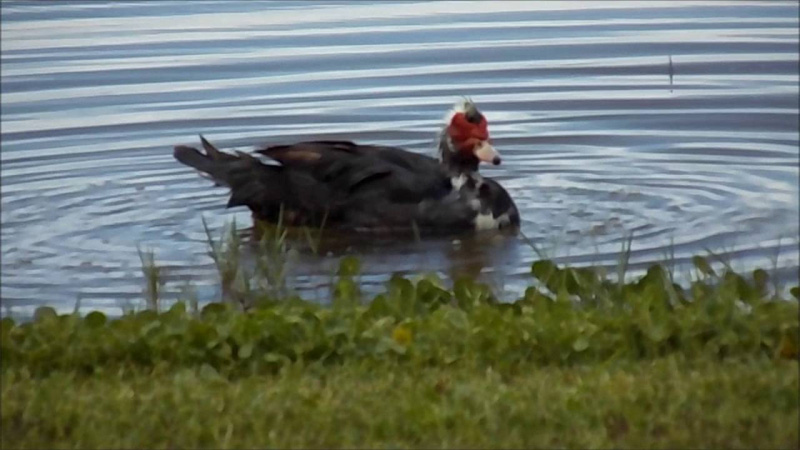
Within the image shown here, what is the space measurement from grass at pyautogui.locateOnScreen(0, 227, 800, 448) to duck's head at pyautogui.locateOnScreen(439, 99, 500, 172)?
6.97 ft

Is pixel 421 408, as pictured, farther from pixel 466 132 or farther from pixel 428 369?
pixel 466 132

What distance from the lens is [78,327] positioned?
627 cm

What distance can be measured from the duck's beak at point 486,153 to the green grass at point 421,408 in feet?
10.3

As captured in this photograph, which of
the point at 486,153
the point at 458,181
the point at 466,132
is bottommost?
the point at 458,181

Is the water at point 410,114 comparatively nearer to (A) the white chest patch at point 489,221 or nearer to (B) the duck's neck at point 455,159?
(A) the white chest patch at point 489,221

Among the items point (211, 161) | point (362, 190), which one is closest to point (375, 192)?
point (362, 190)

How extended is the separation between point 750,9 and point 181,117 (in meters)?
3.14

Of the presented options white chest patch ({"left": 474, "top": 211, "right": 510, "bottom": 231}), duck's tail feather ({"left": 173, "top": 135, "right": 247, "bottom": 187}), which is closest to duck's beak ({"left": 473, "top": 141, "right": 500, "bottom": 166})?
white chest patch ({"left": 474, "top": 211, "right": 510, "bottom": 231})

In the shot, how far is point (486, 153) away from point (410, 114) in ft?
4.31

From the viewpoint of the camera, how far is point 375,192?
28.8 feet

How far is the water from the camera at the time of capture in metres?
8.34

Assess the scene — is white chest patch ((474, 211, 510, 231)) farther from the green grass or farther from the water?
the green grass

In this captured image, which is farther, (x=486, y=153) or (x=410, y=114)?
(x=410, y=114)

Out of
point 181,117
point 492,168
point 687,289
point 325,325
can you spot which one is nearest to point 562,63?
point 492,168
